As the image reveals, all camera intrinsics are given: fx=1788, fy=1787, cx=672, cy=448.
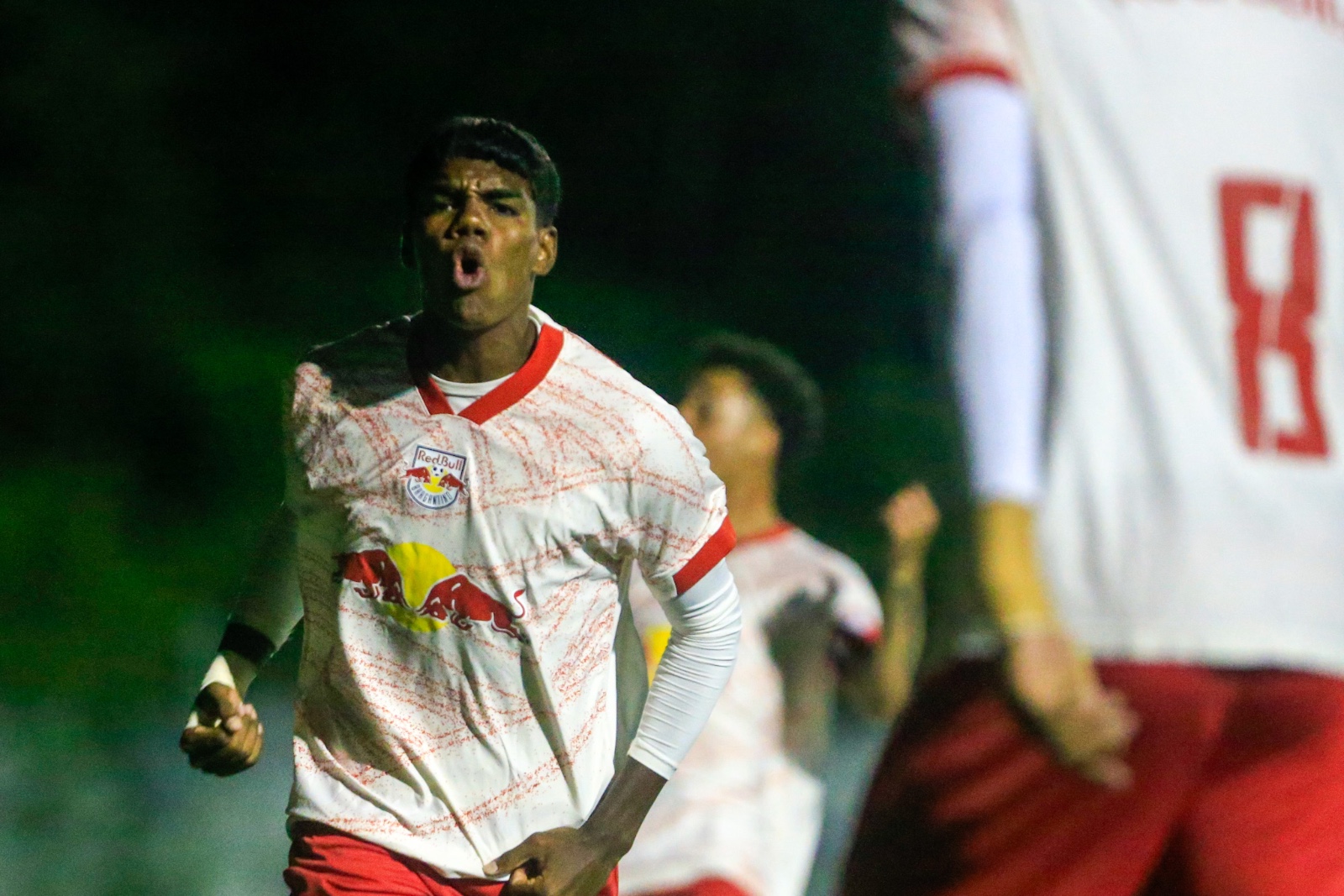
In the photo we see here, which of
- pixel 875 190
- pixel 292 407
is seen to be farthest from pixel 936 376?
pixel 875 190

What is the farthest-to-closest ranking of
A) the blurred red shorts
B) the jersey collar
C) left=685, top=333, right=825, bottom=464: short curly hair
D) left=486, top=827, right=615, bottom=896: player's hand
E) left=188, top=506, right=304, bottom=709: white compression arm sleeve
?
left=685, top=333, right=825, bottom=464: short curly hair → the blurred red shorts → left=188, top=506, right=304, bottom=709: white compression arm sleeve → the jersey collar → left=486, top=827, right=615, bottom=896: player's hand

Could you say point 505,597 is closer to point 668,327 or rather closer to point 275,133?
point 668,327

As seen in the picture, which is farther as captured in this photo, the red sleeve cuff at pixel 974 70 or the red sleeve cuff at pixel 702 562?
the red sleeve cuff at pixel 702 562

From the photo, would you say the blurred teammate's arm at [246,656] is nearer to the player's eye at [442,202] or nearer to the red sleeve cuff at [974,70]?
the player's eye at [442,202]

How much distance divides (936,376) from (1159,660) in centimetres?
41

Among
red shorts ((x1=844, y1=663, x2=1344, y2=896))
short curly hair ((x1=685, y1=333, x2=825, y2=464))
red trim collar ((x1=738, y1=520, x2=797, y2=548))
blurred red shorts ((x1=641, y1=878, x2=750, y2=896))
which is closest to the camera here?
red shorts ((x1=844, y1=663, x2=1344, y2=896))

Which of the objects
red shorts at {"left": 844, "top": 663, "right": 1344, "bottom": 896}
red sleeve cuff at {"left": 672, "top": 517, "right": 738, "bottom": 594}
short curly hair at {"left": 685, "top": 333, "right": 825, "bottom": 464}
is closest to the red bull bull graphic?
red sleeve cuff at {"left": 672, "top": 517, "right": 738, "bottom": 594}

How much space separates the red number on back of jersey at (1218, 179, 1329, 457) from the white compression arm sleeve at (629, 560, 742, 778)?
721 mm

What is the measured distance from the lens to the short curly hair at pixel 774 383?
3.75 meters

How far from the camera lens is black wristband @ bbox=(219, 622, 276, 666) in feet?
8.09

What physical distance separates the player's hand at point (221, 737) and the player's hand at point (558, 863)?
37cm

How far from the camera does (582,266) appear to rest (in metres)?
5.96

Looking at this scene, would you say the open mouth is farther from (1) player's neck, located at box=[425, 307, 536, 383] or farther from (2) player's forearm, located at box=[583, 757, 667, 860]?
(2) player's forearm, located at box=[583, 757, 667, 860]

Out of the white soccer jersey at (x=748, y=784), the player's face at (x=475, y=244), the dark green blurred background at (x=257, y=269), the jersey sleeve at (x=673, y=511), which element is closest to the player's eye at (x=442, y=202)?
the player's face at (x=475, y=244)
